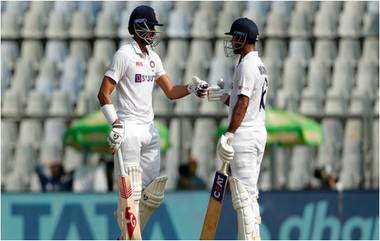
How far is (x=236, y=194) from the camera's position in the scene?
32.8ft

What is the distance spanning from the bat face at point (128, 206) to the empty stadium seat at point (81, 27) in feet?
35.5

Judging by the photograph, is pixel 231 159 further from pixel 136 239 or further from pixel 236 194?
pixel 136 239

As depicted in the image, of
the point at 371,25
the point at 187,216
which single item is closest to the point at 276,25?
the point at 371,25

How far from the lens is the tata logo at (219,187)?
9984 millimetres

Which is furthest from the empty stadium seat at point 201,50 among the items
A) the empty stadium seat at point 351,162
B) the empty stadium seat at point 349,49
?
the empty stadium seat at point 351,162

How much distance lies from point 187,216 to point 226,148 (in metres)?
3.81

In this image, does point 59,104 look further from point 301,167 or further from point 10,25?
point 301,167

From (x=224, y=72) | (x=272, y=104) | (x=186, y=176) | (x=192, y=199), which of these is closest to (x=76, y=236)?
(x=192, y=199)

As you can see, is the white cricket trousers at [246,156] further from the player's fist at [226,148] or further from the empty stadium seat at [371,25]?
the empty stadium seat at [371,25]

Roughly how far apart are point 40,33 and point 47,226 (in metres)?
7.80

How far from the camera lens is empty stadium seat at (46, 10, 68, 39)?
2058 centimetres

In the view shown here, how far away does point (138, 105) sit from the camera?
10.1 metres

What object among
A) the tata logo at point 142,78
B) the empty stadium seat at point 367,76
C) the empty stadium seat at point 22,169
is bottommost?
the empty stadium seat at point 22,169

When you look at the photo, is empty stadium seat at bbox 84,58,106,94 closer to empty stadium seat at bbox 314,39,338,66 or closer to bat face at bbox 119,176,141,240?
empty stadium seat at bbox 314,39,338,66
